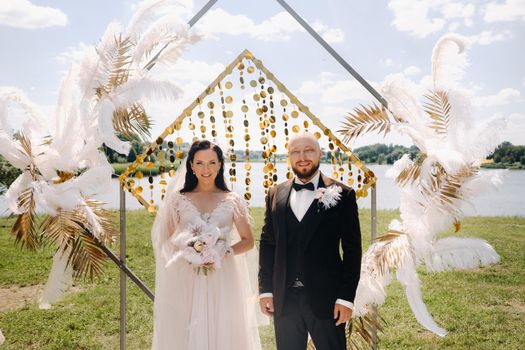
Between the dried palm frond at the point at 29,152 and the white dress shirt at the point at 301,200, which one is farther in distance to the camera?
the dried palm frond at the point at 29,152

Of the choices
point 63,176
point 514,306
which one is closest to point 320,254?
point 63,176

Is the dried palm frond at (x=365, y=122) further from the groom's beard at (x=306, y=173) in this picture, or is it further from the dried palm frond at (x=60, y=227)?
the dried palm frond at (x=60, y=227)

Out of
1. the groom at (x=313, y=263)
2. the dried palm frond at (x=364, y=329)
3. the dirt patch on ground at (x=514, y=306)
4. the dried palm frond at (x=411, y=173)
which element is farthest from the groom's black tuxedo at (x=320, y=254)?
the dirt patch on ground at (x=514, y=306)

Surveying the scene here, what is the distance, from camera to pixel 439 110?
3639mm

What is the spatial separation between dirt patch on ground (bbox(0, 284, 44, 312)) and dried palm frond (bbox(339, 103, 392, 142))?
5.25 metres

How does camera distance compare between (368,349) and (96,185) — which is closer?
(96,185)

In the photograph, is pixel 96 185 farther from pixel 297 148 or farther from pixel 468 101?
pixel 468 101

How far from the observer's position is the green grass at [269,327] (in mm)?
5480

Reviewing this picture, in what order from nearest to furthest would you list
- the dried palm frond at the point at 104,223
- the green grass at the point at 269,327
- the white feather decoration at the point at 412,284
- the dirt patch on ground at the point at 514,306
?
the white feather decoration at the point at 412,284 < the dried palm frond at the point at 104,223 < the green grass at the point at 269,327 < the dirt patch on ground at the point at 514,306

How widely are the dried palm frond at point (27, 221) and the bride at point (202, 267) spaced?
3.24 ft

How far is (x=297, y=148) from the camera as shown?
309cm

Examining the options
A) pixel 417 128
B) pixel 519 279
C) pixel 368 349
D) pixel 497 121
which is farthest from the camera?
pixel 519 279

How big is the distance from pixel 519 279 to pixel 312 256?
588 cm

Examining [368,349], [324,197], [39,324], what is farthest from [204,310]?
[39,324]
